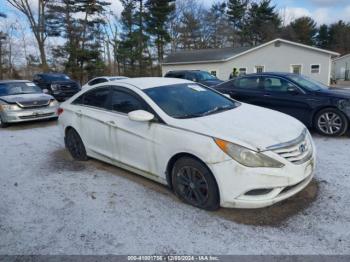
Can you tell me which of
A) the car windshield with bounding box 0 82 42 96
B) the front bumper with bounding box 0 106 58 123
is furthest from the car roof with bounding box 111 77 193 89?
the car windshield with bounding box 0 82 42 96

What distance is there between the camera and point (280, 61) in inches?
1006

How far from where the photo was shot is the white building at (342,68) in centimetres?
4222

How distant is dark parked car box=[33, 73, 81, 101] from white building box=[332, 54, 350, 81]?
1538 inches

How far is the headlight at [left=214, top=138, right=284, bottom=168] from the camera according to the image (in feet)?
10.2

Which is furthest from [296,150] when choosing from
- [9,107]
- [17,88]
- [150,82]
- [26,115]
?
[17,88]

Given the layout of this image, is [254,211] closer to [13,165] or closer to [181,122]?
[181,122]

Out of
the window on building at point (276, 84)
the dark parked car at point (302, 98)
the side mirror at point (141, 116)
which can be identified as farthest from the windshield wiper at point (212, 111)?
the window on building at point (276, 84)

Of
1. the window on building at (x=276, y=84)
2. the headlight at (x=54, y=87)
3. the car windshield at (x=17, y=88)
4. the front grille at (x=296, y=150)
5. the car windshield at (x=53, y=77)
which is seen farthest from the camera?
the car windshield at (x=53, y=77)

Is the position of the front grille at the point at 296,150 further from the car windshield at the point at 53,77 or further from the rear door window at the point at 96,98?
the car windshield at the point at 53,77

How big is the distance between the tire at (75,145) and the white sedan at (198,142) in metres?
0.26

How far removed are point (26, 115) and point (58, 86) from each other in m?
6.89

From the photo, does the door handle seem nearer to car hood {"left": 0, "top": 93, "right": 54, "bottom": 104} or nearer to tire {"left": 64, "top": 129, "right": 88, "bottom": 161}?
tire {"left": 64, "top": 129, "right": 88, "bottom": 161}

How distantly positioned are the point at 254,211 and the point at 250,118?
1.15 meters

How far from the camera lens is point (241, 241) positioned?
292 cm
